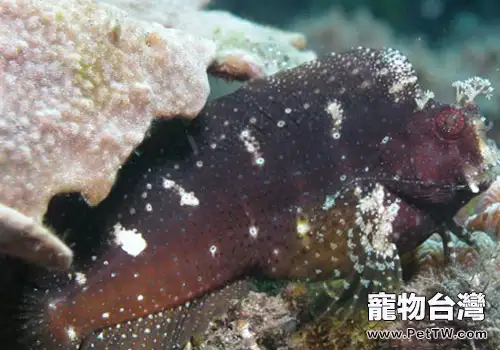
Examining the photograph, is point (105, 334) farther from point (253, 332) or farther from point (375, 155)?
point (375, 155)

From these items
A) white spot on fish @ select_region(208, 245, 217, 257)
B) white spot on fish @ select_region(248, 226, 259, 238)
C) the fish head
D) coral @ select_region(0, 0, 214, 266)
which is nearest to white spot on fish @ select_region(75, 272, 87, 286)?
coral @ select_region(0, 0, 214, 266)

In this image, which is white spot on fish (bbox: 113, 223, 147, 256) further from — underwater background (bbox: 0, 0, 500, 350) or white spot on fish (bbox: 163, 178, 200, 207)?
white spot on fish (bbox: 163, 178, 200, 207)

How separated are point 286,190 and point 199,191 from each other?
0.61 metres

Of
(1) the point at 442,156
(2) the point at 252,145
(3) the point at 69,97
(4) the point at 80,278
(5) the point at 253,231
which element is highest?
(3) the point at 69,97

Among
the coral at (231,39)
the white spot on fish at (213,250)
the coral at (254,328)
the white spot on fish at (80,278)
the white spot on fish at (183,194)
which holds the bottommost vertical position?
the coral at (254,328)

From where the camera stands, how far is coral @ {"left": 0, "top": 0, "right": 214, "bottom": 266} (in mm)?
1960

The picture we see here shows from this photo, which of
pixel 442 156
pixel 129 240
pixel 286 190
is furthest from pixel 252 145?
pixel 442 156

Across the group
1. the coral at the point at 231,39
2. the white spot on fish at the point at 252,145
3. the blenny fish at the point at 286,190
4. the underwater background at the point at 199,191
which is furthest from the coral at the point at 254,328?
the coral at the point at 231,39

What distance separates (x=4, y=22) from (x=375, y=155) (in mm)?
2393

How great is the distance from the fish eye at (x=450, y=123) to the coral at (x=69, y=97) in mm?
1859

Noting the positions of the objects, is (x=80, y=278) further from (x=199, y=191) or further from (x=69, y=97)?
(x=69, y=97)

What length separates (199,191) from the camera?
9.35 ft

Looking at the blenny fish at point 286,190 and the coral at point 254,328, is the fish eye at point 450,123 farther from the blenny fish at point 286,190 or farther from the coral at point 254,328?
the coral at point 254,328

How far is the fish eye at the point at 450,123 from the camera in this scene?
2.94 meters
